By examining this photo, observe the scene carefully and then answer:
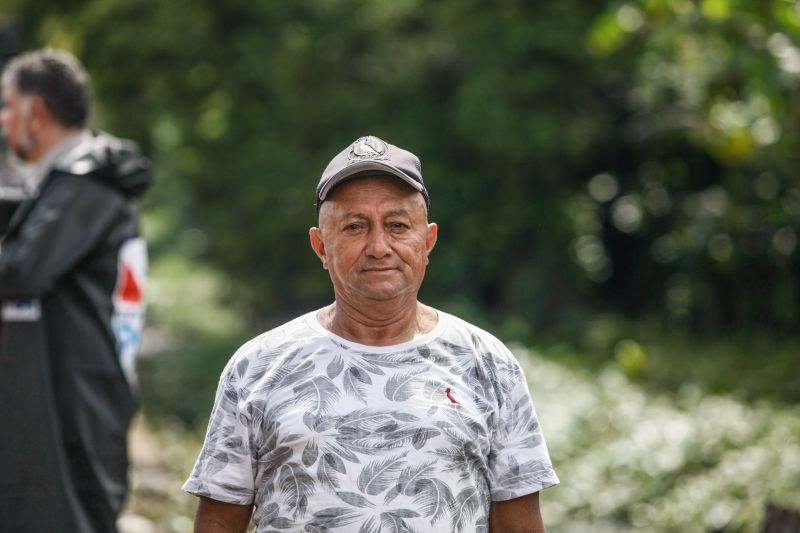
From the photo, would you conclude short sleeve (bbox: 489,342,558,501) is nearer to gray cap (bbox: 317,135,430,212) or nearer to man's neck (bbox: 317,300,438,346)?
man's neck (bbox: 317,300,438,346)

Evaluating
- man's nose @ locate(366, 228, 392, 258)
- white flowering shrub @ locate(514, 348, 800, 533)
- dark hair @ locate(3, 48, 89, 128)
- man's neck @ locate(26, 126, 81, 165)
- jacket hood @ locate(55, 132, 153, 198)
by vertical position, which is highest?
dark hair @ locate(3, 48, 89, 128)

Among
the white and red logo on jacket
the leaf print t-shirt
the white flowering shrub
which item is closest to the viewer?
the leaf print t-shirt

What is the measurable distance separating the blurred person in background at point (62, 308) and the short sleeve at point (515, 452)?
2.15 meters

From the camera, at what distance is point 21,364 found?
447 cm

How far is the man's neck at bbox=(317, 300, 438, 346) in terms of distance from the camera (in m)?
2.75

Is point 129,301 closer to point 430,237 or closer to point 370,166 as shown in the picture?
point 430,237

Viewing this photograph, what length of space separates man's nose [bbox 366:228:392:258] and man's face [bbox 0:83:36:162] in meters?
2.46

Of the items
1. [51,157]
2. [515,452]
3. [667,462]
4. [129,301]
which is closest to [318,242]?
[515,452]

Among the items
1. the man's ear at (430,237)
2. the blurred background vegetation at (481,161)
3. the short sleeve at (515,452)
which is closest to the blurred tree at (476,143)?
the blurred background vegetation at (481,161)

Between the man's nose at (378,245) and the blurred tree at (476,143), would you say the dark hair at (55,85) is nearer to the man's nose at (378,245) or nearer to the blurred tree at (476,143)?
the man's nose at (378,245)

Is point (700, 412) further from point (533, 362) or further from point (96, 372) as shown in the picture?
point (96, 372)

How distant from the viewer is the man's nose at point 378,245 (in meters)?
2.71

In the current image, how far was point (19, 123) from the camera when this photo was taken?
4.78 m

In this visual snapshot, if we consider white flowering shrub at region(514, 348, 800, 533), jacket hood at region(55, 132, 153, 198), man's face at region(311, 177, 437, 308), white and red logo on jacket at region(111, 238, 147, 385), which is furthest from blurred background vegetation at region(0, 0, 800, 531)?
man's face at region(311, 177, 437, 308)
